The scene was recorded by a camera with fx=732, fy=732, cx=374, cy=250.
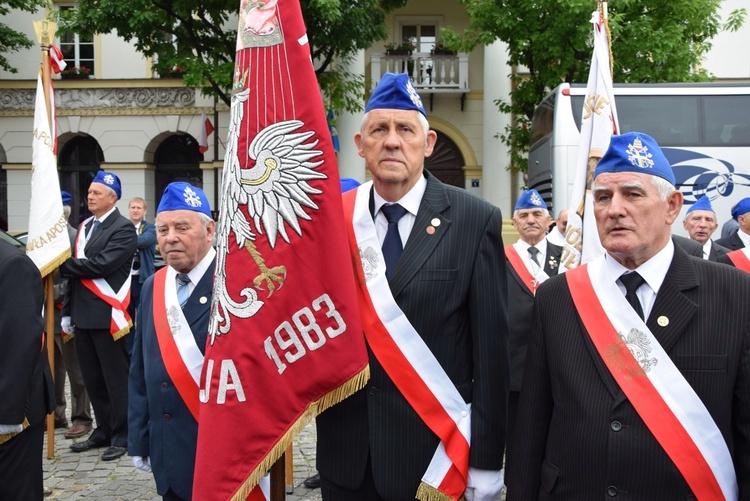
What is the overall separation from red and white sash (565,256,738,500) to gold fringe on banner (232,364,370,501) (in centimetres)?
78

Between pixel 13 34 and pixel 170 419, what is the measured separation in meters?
18.9

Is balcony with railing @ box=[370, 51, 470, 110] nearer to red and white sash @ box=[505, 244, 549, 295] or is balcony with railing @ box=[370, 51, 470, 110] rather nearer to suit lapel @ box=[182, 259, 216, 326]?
red and white sash @ box=[505, 244, 549, 295]

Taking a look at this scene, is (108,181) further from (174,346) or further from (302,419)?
(302,419)

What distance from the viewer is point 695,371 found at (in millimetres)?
2139

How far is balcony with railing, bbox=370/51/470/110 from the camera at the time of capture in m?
20.6

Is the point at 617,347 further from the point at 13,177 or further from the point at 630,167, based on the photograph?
the point at 13,177

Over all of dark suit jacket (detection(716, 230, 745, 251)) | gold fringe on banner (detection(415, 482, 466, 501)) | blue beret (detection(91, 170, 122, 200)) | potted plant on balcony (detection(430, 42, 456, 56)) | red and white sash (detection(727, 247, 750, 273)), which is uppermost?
potted plant on balcony (detection(430, 42, 456, 56))

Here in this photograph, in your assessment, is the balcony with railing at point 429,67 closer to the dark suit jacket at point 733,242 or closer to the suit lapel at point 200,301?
the dark suit jacket at point 733,242

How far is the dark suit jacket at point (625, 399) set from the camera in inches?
83.8

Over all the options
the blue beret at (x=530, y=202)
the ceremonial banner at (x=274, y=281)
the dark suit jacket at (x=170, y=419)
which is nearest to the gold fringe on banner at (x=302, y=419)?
the ceremonial banner at (x=274, y=281)

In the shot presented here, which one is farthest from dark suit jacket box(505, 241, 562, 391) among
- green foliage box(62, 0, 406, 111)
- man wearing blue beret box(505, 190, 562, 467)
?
green foliage box(62, 0, 406, 111)

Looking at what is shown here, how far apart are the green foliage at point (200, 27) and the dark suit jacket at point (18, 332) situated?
33.4ft

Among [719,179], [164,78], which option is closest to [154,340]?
[719,179]

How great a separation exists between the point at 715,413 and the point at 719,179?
11.0 metres
